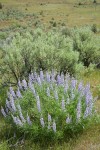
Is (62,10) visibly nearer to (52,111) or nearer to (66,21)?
(66,21)

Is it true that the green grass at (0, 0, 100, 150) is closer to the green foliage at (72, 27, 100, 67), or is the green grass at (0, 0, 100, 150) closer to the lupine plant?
the lupine plant

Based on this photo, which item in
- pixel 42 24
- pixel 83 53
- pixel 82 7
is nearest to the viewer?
pixel 83 53

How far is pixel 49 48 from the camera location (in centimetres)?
809

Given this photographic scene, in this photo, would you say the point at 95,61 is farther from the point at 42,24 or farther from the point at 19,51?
the point at 42,24

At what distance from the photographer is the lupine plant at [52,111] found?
524 cm

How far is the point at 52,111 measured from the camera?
17.8ft

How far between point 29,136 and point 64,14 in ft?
111

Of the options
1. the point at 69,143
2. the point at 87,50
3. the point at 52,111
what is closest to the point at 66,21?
the point at 87,50

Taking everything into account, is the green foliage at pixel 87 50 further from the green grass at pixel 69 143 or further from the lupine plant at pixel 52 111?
the green grass at pixel 69 143

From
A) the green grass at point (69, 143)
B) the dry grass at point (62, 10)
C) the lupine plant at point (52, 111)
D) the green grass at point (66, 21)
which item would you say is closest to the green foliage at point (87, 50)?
the green grass at point (66, 21)

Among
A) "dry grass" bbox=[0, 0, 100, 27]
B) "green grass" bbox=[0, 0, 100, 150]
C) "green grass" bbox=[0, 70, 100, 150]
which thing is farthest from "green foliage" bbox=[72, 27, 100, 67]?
"dry grass" bbox=[0, 0, 100, 27]

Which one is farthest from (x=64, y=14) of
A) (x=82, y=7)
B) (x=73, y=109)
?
(x=73, y=109)

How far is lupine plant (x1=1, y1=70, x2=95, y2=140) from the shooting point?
17.2 ft

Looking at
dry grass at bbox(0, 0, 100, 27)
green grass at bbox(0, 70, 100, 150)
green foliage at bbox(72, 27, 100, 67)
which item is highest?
green grass at bbox(0, 70, 100, 150)
